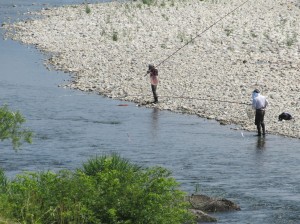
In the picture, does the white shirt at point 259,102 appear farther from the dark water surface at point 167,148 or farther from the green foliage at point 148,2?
the green foliage at point 148,2

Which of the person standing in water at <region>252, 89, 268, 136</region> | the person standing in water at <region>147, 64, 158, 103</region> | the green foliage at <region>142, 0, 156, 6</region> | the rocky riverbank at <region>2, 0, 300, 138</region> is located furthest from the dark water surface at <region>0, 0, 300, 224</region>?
the green foliage at <region>142, 0, 156, 6</region>

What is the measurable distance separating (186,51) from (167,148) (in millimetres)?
15782

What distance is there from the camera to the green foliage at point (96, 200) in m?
14.2

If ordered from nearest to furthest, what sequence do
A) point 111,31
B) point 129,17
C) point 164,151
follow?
point 164,151 < point 111,31 < point 129,17

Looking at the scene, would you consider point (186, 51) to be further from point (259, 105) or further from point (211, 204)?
point (211, 204)

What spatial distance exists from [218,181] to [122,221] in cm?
834

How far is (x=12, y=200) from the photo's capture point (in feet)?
47.5

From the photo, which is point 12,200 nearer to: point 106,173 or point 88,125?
point 106,173

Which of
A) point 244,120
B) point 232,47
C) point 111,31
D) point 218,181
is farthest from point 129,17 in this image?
point 218,181

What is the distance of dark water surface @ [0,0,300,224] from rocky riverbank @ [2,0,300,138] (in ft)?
4.70

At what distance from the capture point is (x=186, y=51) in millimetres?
42062

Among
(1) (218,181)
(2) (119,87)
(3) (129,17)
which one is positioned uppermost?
(3) (129,17)

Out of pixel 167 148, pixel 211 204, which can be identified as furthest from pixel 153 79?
pixel 211 204

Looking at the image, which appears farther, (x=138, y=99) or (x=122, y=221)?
(x=138, y=99)
